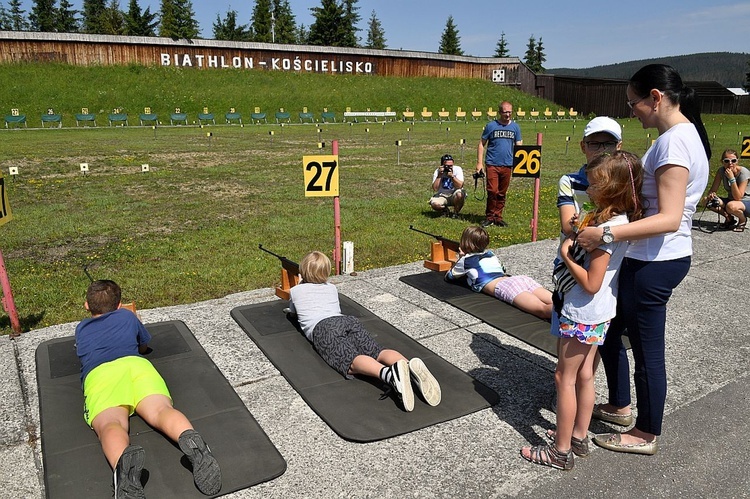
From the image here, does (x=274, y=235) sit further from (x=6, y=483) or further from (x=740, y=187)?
(x=740, y=187)

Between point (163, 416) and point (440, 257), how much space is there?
423 centimetres

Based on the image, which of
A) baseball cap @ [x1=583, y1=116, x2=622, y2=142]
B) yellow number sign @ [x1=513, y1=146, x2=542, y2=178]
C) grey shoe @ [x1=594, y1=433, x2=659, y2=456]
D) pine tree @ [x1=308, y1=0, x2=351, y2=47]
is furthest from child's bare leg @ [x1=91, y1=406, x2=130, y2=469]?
pine tree @ [x1=308, y1=0, x2=351, y2=47]

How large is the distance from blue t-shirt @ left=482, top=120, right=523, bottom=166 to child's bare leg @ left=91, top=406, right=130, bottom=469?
735cm

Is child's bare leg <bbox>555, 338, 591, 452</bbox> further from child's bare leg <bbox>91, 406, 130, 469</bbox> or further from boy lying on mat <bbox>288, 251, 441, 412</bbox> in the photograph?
child's bare leg <bbox>91, 406, 130, 469</bbox>

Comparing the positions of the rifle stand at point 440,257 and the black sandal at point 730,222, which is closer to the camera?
the rifle stand at point 440,257

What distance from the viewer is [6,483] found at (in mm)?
2906

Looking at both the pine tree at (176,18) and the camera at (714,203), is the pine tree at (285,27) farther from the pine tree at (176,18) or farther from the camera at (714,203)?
the camera at (714,203)

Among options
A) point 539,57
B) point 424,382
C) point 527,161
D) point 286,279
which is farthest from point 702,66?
point 424,382

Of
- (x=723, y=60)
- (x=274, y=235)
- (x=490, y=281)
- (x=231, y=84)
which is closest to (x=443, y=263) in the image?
(x=490, y=281)

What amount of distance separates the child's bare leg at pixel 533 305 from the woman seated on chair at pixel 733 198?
541 cm

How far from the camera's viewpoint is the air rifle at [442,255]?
661 cm

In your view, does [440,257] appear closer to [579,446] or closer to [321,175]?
[321,175]

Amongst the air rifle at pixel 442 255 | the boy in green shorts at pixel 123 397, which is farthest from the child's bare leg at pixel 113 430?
the air rifle at pixel 442 255

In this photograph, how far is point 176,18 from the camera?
64.6 meters
